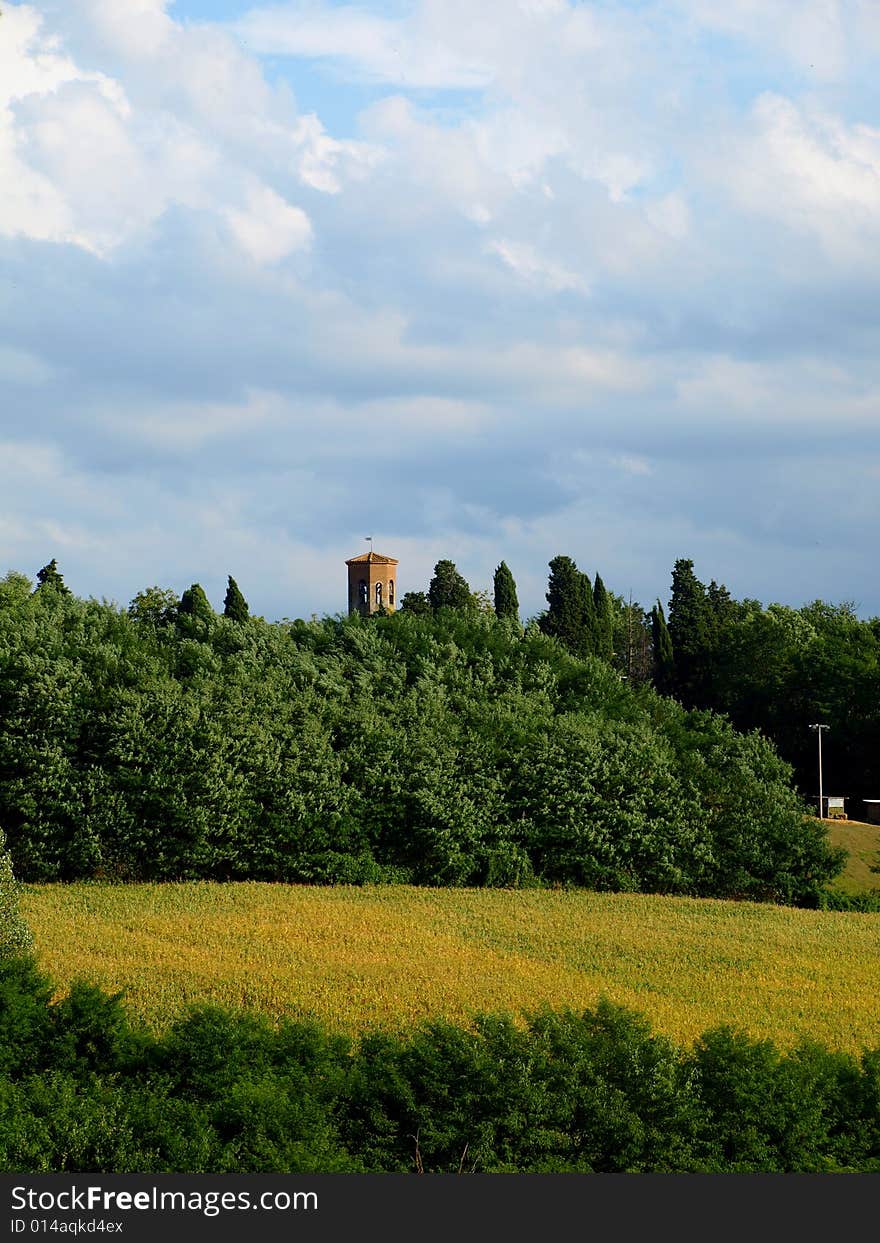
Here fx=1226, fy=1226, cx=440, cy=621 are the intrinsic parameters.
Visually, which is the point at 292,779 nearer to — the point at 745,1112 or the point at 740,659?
the point at 745,1112

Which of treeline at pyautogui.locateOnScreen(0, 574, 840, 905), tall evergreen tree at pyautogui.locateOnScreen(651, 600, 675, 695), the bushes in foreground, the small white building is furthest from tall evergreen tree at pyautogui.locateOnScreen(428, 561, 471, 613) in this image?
the bushes in foreground

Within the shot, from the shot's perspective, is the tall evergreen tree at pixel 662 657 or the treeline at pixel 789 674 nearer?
the treeline at pixel 789 674

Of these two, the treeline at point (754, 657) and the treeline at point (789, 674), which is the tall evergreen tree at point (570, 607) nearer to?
the treeline at point (754, 657)

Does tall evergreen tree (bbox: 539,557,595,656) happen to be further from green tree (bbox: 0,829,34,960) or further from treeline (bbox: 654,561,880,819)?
green tree (bbox: 0,829,34,960)

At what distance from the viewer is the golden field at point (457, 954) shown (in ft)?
51.2

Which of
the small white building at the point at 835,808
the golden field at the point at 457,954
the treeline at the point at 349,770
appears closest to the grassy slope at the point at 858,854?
the small white building at the point at 835,808

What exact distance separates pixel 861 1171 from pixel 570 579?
2481 inches

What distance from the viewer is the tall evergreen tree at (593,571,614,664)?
7150 cm

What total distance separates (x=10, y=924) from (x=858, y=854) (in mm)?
32335

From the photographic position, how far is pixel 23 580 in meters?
56.5

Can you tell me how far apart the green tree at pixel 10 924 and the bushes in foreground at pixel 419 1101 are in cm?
468

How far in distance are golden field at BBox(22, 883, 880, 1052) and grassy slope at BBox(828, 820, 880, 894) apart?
1019cm

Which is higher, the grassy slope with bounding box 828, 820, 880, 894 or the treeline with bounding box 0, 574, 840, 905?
the treeline with bounding box 0, 574, 840, 905

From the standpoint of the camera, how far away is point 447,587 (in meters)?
77.2
